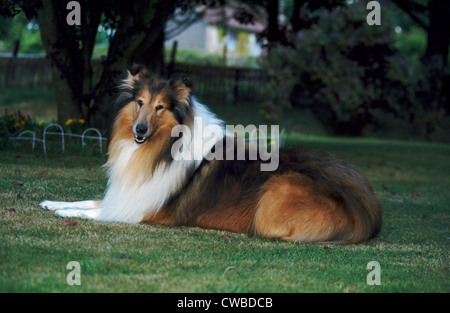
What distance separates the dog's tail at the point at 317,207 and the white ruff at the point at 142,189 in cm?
100

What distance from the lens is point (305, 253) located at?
17.6 feet

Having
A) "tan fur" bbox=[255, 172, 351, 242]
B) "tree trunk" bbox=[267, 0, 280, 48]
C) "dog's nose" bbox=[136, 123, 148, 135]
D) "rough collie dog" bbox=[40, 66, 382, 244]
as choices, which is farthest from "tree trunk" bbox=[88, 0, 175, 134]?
"tan fur" bbox=[255, 172, 351, 242]

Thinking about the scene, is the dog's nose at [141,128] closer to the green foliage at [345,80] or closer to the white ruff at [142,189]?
the white ruff at [142,189]

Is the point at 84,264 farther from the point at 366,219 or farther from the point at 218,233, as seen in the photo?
the point at 366,219

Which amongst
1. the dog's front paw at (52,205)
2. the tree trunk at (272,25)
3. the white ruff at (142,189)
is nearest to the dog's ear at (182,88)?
the white ruff at (142,189)

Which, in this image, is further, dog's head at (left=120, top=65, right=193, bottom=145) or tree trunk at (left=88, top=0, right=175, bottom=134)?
tree trunk at (left=88, top=0, right=175, bottom=134)

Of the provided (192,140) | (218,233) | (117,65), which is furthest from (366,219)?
(117,65)

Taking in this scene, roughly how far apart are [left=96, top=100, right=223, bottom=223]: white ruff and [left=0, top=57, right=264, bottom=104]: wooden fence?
1723 cm

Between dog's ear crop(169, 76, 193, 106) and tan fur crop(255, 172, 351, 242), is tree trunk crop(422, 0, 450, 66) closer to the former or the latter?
dog's ear crop(169, 76, 193, 106)

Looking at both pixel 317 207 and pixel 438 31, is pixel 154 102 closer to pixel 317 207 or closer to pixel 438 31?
pixel 317 207

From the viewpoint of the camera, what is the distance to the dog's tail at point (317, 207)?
5793 millimetres

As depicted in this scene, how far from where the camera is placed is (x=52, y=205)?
6465 millimetres

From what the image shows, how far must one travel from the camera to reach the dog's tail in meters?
5.79

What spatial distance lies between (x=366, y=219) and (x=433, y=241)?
1244 millimetres
